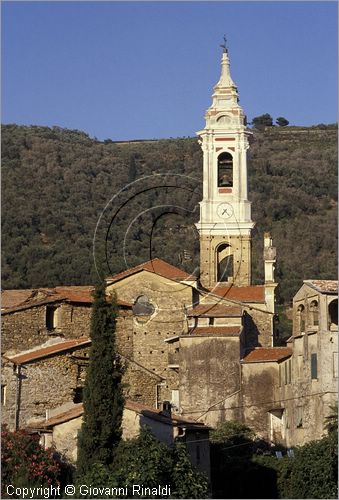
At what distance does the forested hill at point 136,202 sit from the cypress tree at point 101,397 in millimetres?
28401

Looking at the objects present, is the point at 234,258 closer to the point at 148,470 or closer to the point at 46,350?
the point at 46,350

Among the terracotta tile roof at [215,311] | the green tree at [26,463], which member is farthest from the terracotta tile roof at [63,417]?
the terracotta tile roof at [215,311]

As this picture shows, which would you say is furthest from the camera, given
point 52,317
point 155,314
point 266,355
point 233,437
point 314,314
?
point 155,314

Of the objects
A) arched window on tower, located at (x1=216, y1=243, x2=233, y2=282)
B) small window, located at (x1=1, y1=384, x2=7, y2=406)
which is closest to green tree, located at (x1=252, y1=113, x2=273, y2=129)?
arched window on tower, located at (x1=216, y1=243, x2=233, y2=282)

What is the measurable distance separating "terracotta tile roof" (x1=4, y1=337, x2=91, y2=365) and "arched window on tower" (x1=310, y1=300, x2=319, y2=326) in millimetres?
6345

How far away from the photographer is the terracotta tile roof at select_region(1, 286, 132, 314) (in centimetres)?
4894

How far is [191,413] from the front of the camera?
49375 millimetres

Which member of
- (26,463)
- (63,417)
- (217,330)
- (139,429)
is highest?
(217,330)

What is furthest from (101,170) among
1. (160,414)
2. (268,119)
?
(160,414)

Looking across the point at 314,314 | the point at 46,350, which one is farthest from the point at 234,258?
the point at 46,350

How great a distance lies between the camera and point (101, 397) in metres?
37.1

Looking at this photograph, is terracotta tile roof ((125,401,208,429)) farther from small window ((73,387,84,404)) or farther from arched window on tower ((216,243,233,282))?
arched window on tower ((216,243,233,282))

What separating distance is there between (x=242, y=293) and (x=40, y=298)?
10075 mm

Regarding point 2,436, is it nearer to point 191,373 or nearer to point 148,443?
point 148,443
